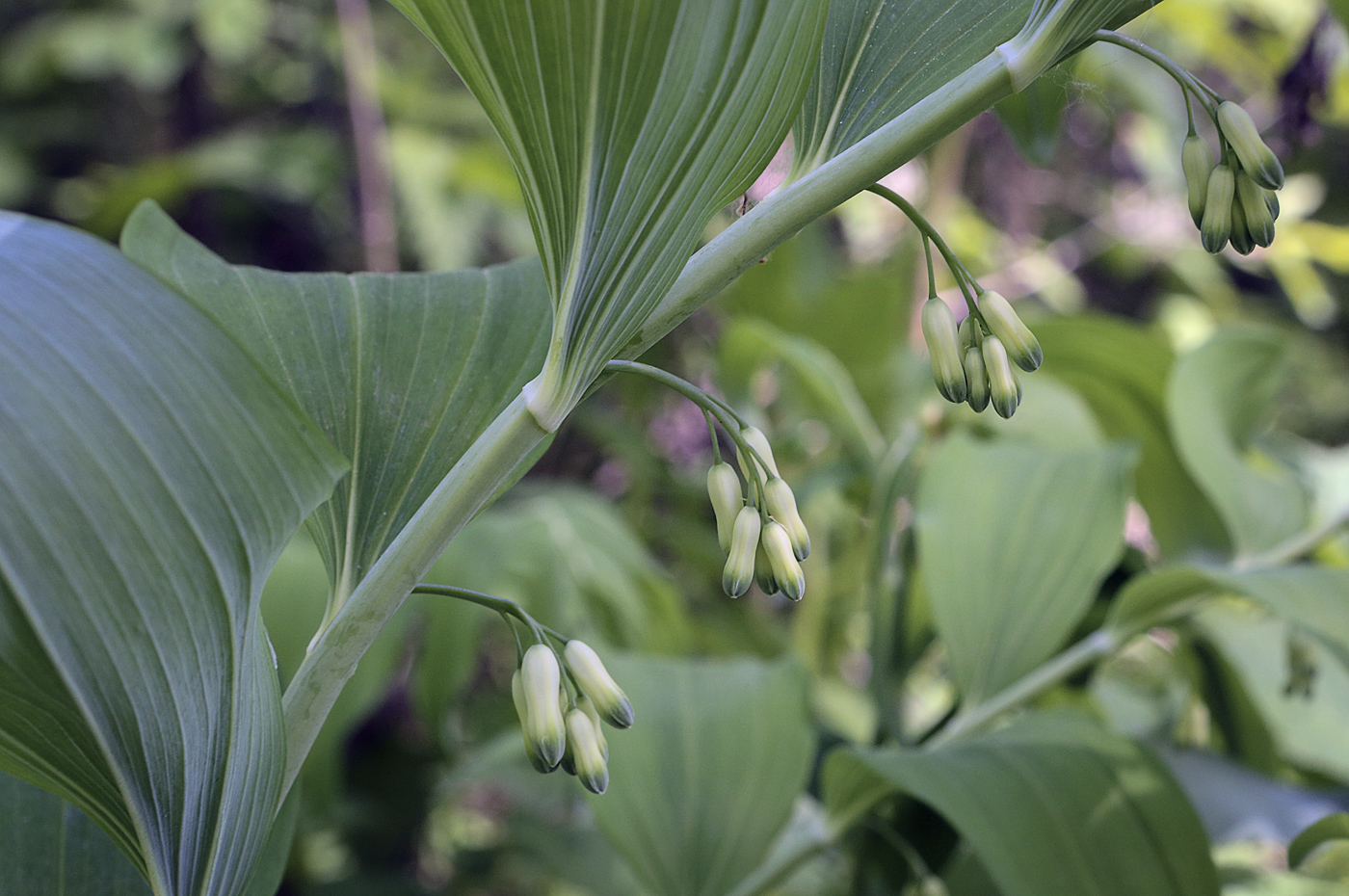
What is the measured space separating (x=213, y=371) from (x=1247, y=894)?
3.47 ft

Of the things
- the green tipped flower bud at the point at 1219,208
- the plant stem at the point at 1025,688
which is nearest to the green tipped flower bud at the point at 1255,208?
the green tipped flower bud at the point at 1219,208

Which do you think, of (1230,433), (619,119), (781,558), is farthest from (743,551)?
(1230,433)

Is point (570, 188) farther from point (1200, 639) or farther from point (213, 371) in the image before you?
point (1200, 639)

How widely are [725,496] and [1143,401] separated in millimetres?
639

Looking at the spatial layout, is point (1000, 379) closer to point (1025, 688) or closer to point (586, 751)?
point (586, 751)

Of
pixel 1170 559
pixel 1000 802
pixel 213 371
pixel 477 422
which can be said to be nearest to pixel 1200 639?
pixel 1170 559

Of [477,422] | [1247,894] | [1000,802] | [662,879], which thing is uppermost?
[477,422]

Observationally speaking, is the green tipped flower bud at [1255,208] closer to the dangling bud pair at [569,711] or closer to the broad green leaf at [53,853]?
the dangling bud pair at [569,711]

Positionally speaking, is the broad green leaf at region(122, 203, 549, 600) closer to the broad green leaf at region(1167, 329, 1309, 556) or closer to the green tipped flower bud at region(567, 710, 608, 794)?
the green tipped flower bud at region(567, 710, 608, 794)

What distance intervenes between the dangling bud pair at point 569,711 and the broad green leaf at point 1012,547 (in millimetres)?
346

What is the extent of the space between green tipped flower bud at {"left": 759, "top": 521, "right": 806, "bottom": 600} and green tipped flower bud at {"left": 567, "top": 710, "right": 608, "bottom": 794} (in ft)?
0.25

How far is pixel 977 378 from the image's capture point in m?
0.31

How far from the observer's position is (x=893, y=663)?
67 cm

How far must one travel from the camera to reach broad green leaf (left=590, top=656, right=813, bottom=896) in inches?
21.6
